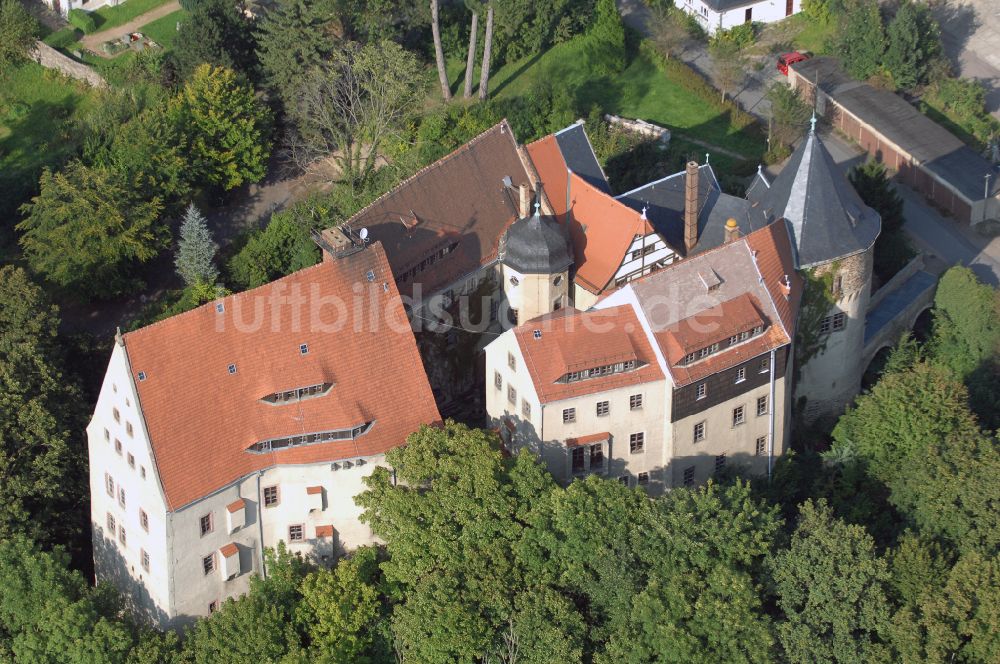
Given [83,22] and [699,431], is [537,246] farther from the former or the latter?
[83,22]

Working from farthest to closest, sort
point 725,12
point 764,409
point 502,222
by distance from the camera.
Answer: point 725,12 → point 502,222 → point 764,409

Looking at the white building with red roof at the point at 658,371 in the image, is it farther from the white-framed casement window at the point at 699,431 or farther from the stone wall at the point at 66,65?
the stone wall at the point at 66,65

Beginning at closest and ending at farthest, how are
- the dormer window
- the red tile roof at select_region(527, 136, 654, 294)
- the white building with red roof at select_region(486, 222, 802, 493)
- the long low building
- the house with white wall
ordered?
1. the dormer window
2. the white building with red roof at select_region(486, 222, 802, 493)
3. the red tile roof at select_region(527, 136, 654, 294)
4. the long low building
5. the house with white wall

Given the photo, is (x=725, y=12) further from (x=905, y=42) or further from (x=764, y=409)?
(x=764, y=409)

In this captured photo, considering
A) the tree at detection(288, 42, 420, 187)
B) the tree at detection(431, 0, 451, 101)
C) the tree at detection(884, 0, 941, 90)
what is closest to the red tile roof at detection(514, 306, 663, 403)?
the tree at detection(288, 42, 420, 187)

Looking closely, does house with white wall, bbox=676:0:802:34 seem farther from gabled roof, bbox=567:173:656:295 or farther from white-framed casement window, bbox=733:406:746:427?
white-framed casement window, bbox=733:406:746:427

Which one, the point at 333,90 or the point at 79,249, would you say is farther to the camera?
the point at 333,90

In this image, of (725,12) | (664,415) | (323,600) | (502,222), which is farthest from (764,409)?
(725,12)
